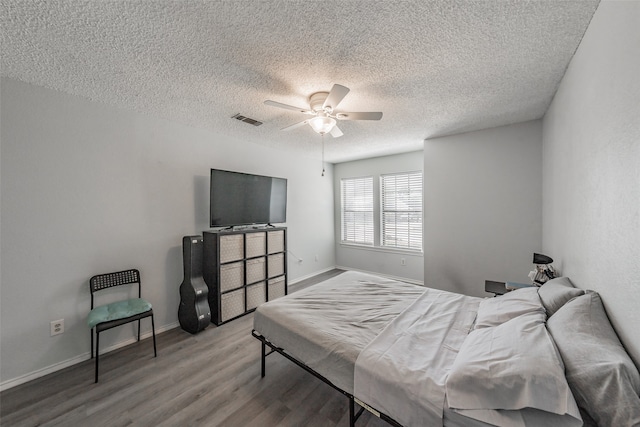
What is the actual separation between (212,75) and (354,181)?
156 inches

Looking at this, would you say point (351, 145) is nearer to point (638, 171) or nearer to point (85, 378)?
point (638, 171)

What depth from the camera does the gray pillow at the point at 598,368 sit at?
2.82ft

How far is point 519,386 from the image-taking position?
101 cm

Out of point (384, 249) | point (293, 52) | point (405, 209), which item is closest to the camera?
point (293, 52)

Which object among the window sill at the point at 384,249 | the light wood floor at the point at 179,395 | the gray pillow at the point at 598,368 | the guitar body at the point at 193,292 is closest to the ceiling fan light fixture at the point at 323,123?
the guitar body at the point at 193,292

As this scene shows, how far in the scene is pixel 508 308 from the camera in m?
1.67

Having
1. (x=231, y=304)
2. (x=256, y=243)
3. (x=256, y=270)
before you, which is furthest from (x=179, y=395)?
(x=256, y=243)

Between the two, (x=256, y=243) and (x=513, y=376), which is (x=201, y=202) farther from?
(x=513, y=376)

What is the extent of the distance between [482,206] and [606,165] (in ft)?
7.44

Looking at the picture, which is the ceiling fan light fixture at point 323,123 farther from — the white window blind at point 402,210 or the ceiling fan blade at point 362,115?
the white window blind at point 402,210

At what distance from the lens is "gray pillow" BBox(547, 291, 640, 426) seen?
2.82 feet

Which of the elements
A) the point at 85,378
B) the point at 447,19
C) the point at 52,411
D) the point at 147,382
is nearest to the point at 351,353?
the point at 147,382

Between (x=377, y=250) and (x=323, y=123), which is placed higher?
(x=323, y=123)

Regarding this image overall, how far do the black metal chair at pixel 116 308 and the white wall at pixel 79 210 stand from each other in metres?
0.10
